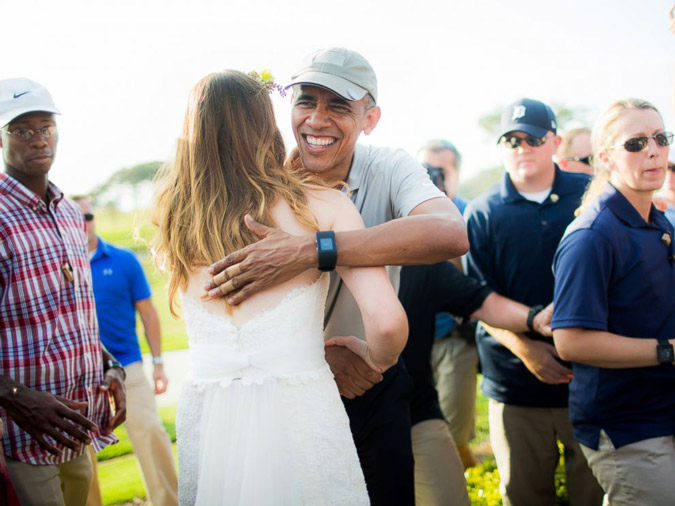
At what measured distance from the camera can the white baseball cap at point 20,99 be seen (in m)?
3.01

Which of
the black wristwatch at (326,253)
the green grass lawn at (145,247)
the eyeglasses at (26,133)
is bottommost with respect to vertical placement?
the green grass lawn at (145,247)

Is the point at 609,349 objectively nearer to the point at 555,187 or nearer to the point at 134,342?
the point at 555,187

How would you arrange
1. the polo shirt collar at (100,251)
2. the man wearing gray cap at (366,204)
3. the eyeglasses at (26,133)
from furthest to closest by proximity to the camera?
the polo shirt collar at (100,251) < the eyeglasses at (26,133) < the man wearing gray cap at (366,204)

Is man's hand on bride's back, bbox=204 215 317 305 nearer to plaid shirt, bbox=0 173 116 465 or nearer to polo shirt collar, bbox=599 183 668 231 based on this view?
plaid shirt, bbox=0 173 116 465

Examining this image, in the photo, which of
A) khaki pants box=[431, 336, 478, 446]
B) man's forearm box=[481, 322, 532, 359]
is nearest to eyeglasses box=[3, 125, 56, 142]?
man's forearm box=[481, 322, 532, 359]

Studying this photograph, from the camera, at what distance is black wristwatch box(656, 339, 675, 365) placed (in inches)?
110

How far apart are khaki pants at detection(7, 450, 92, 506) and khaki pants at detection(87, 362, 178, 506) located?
1.80 metres

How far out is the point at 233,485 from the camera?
6.81 feet

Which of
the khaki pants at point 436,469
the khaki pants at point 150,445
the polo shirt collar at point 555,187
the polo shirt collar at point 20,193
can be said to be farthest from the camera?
the khaki pants at point 150,445

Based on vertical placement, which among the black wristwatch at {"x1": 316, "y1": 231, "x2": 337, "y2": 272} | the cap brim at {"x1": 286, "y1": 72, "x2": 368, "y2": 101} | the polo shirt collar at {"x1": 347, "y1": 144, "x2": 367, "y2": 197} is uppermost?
the cap brim at {"x1": 286, "y1": 72, "x2": 368, "y2": 101}

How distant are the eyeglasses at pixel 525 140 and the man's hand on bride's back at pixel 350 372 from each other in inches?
95.1

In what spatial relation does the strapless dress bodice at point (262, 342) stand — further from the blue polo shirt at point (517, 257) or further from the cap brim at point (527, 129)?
the cap brim at point (527, 129)

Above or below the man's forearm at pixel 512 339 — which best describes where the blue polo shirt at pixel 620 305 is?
above

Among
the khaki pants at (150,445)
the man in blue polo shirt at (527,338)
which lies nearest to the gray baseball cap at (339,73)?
the man in blue polo shirt at (527,338)
